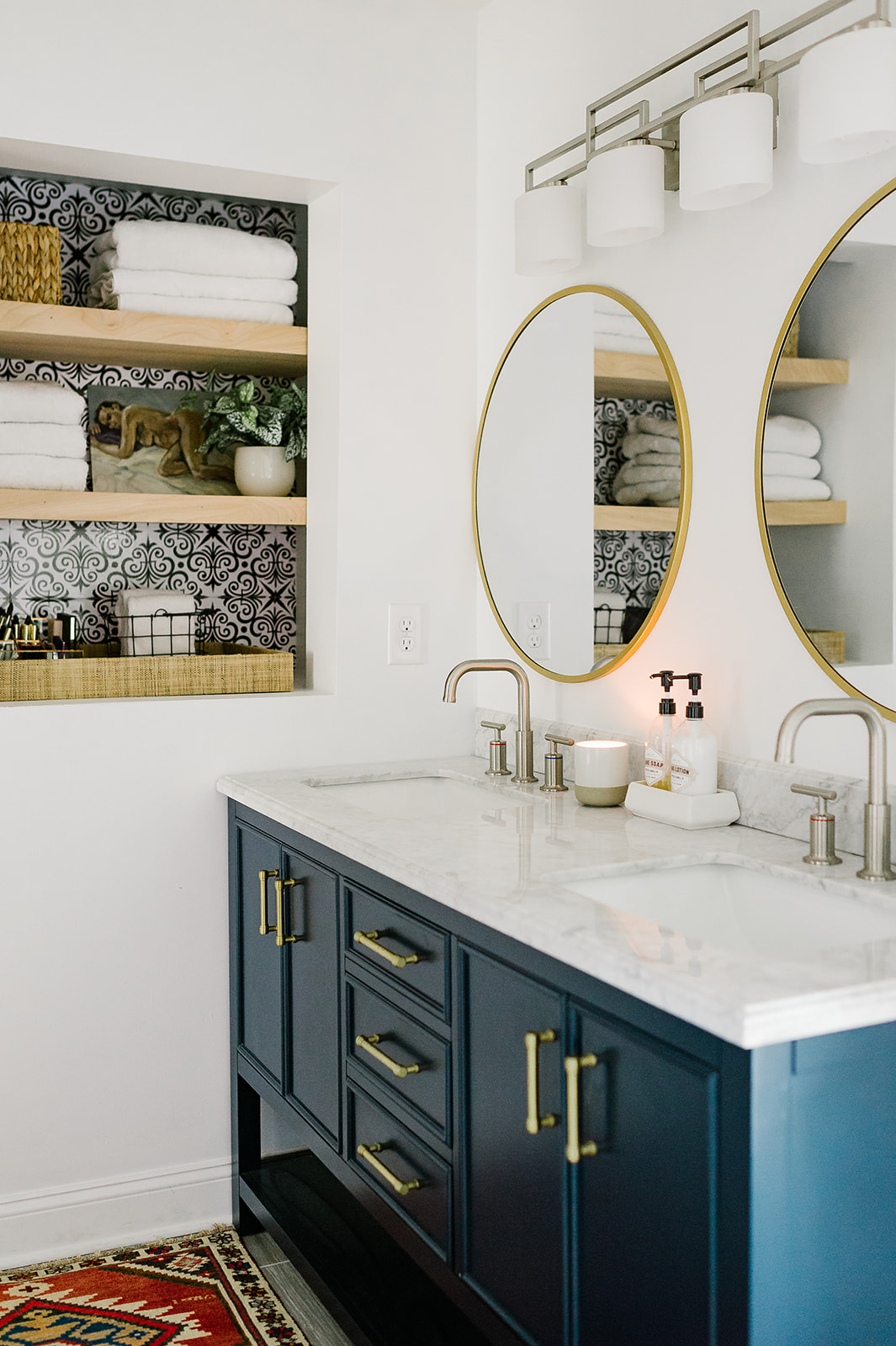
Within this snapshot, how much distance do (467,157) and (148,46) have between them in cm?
68

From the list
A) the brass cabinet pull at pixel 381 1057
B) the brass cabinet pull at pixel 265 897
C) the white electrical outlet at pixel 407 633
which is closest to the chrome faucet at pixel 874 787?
the brass cabinet pull at pixel 381 1057

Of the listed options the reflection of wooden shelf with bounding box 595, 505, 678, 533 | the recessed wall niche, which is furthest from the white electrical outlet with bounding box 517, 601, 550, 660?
the recessed wall niche

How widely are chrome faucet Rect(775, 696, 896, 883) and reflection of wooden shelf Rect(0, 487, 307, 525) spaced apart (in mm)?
1391

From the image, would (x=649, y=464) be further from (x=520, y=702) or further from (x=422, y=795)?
(x=422, y=795)

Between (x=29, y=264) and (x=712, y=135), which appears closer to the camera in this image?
(x=712, y=135)

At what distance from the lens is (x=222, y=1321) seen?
6.68ft

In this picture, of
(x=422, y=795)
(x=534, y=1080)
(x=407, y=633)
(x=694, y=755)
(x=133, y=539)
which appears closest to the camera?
(x=534, y=1080)

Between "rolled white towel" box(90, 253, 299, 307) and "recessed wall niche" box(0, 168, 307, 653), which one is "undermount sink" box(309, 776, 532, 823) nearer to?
"recessed wall niche" box(0, 168, 307, 653)

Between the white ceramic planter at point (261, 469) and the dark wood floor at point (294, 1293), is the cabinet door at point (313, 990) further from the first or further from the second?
the white ceramic planter at point (261, 469)

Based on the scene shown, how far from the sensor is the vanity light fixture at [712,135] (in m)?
1.43

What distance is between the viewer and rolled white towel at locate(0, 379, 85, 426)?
7.59ft

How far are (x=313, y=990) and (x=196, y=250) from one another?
1.49 m

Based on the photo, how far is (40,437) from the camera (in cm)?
233

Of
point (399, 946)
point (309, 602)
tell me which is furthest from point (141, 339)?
point (399, 946)
